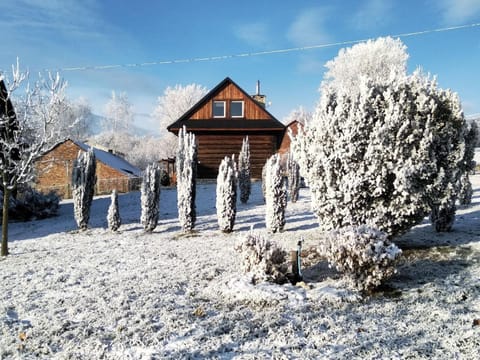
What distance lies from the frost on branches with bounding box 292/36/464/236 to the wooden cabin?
18.1 meters

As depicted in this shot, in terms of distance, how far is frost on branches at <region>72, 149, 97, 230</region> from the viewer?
12.3 m

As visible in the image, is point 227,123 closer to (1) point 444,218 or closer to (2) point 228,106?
(2) point 228,106

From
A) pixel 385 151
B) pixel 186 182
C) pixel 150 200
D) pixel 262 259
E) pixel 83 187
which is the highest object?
pixel 385 151

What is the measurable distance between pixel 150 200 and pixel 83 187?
295 cm

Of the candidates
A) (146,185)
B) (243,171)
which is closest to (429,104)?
(146,185)

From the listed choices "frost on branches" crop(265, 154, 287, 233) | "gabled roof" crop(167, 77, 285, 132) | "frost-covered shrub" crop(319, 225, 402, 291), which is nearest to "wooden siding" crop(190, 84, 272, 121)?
"gabled roof" crop(167, 77, 285, 132)

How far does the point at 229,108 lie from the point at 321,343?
2320 centimetres

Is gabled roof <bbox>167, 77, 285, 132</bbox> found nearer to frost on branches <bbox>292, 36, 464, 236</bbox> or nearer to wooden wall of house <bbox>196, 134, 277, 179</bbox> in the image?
wooden wall of house <bbox>196, 134, 277, 179</bbox>

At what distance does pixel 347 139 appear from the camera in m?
7.14

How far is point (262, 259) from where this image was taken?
5949 millimetres

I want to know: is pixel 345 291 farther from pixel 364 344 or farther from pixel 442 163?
pixel 442 163

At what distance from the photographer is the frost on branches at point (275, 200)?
10469 millimetres

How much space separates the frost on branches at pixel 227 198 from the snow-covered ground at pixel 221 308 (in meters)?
2.16

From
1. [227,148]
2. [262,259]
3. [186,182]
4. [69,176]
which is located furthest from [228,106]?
[262,259]
